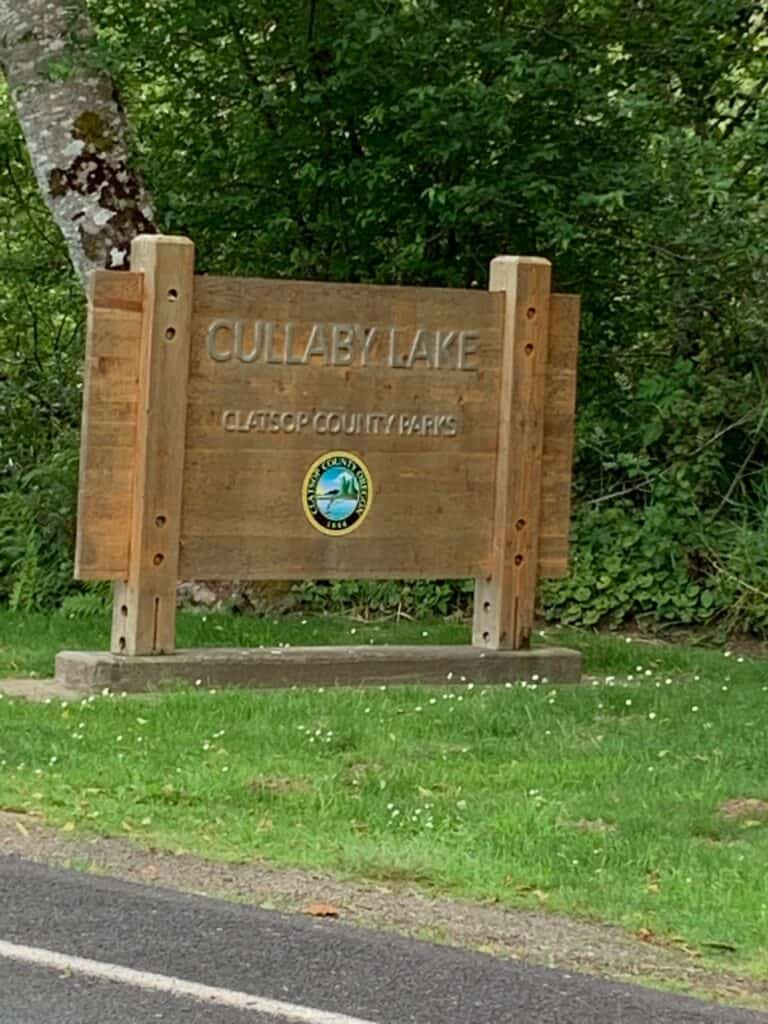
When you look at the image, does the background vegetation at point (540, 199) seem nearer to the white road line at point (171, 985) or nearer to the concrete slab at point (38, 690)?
the concrete slab at point (38, 690)

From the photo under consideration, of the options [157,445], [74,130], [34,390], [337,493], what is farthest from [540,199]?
[34,390]

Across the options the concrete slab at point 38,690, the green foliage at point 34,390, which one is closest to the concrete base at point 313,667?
the concrete slab at point 38,690

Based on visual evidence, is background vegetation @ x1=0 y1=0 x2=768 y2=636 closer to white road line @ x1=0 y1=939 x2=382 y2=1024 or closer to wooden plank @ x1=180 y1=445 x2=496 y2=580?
wooden plank @ x1=180 y1=445 x2=496 y2=580

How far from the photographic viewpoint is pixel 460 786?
27.2ft

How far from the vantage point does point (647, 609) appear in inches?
588

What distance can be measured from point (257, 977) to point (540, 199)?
28.6 feet

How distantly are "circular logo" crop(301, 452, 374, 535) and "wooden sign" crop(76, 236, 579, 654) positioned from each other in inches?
0.4

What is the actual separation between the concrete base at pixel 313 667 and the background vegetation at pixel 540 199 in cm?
313

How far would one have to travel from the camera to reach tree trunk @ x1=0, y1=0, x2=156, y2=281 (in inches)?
525

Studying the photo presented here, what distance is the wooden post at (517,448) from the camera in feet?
37.9

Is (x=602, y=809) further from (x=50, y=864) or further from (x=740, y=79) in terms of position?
(x=740, y=79)

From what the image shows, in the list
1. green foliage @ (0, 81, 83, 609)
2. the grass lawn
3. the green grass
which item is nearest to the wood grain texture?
the grass lawn

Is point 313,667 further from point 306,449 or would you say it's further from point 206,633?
point 206,633

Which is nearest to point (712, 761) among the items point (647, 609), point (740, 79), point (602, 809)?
point (602, 809)
